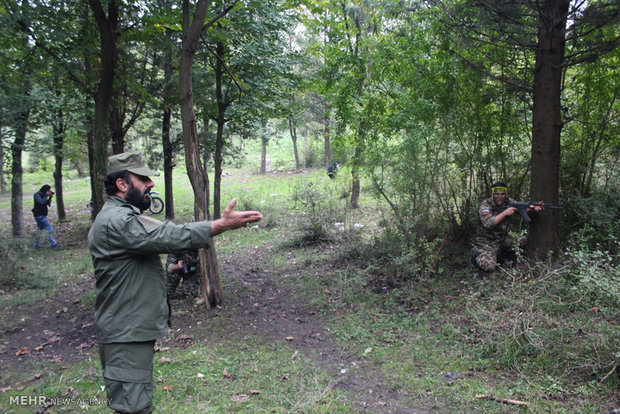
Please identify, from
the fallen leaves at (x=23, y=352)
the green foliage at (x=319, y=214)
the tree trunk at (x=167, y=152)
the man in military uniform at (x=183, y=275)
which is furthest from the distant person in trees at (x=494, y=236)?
the tree trunk at (x=167, y=152)

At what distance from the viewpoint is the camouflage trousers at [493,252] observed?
6.41 meters

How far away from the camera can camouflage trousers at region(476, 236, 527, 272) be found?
641cm

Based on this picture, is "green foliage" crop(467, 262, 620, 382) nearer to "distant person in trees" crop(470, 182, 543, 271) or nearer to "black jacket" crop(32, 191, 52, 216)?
"distant person in trees" crop(470, 182, 543, 271)

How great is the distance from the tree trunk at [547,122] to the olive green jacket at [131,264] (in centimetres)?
540

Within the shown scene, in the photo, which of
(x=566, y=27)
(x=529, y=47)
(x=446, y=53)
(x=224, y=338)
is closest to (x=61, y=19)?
(x=224, y=338)

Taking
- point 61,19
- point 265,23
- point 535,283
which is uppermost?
point 265,23

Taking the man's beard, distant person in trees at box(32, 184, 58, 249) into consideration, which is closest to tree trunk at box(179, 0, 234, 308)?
the man's beard

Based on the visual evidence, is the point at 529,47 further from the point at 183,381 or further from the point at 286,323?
the point at 183,381

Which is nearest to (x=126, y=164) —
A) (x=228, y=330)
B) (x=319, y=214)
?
(x=228, y=330)

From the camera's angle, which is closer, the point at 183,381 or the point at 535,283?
the point at 183,381

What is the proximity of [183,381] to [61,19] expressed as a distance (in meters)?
6.47

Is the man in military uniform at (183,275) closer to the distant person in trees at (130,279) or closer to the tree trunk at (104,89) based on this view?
the tree trunk at (104,89)

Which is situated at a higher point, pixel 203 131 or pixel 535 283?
pixel 203 131

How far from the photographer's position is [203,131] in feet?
45.7
